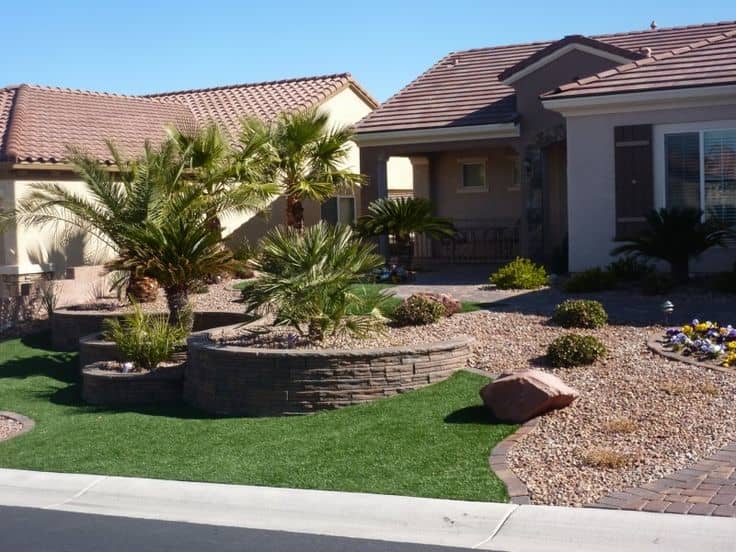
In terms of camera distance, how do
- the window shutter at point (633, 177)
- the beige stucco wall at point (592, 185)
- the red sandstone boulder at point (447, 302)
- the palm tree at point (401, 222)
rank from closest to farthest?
the red sandstone boulder at point (447, 302) → the window shutter at point (633, 177) → the beige stucco wall at point (592, 185) → the palm tree at point (401, 222)

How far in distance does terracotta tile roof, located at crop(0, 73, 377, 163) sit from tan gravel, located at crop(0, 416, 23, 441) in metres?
8.42

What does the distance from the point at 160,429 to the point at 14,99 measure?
15085 millimetres

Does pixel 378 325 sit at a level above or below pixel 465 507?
above

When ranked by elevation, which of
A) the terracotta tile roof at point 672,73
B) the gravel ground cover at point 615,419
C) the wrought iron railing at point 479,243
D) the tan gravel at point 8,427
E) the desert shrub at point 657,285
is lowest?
the tan gravel at point 8,427

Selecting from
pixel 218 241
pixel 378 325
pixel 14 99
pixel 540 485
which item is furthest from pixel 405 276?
pixel 540 485

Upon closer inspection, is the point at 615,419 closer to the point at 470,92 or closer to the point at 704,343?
the point at 704,343

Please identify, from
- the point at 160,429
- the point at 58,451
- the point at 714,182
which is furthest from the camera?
the point at 714,182

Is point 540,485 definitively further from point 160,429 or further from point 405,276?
point 405,276

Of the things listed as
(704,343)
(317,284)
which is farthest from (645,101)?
(317,284)

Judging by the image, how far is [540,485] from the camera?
8781 millimetres

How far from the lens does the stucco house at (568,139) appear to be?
17531 mm

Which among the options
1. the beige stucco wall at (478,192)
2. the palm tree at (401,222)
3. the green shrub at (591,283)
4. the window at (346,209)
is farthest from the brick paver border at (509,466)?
the window at (346,209)

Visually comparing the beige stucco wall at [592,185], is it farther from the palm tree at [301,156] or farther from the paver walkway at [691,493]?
the paver walkway at [691,493]

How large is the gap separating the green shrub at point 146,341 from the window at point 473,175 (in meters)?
12.8
